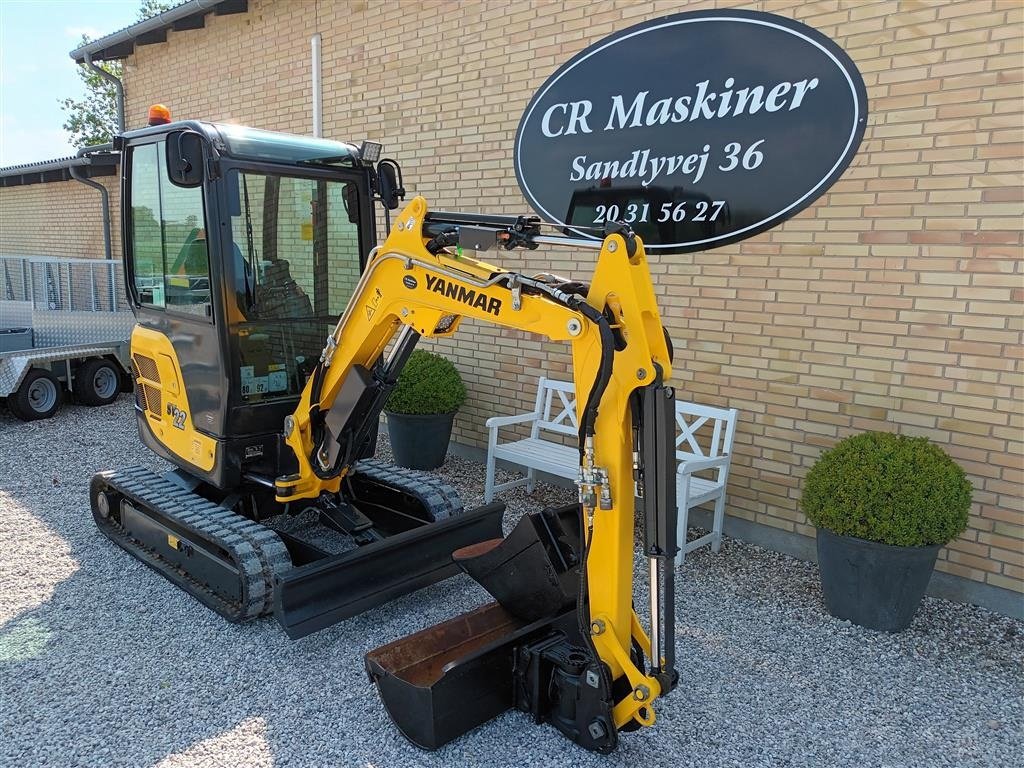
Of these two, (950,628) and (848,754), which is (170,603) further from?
(950,628)

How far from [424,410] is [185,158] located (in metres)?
3.02

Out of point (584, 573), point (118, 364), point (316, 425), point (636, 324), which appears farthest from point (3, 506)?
point (636, 324)

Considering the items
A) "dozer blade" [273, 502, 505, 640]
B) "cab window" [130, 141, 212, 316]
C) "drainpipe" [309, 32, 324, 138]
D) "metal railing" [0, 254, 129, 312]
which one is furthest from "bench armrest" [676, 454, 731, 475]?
"metal railing" [0, 254, 129, 312]

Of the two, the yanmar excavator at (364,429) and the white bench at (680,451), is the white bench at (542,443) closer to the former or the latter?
the white bench at (680,451)

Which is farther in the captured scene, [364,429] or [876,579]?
[364,429]

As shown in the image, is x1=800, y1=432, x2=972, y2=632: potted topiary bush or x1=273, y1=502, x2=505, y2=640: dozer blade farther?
x1=800, y1=432, x2=972, y2=632: potted topiary bush

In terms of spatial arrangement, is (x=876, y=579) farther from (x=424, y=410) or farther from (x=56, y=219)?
(x=56, y=219)

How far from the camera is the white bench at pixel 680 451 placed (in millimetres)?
4559

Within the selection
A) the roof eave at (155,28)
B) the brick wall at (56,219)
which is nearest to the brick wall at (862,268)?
the roof eave at (155,28)

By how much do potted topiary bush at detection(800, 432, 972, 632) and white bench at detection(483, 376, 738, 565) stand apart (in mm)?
744

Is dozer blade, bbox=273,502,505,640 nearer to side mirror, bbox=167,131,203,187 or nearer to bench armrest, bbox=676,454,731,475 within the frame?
bench armrest, bbox=676,454,731,475

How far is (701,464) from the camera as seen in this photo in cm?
452

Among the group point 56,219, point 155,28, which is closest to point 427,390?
point 155,28

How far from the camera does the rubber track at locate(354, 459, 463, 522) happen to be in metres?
4.35
